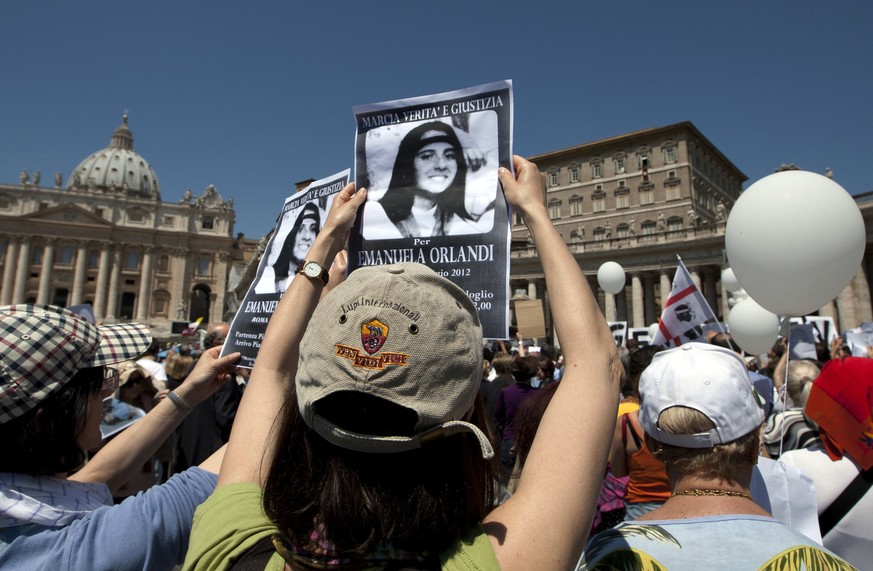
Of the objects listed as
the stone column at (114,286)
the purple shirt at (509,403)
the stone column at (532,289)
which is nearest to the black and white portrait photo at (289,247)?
the purple shirt at (509,403)

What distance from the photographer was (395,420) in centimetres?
104

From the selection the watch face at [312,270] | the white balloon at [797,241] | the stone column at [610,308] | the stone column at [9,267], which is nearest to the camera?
the watch face at [312,270]

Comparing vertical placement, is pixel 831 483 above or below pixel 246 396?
below

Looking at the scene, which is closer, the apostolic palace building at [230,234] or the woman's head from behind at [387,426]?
the woman's head from behind at [387,426]

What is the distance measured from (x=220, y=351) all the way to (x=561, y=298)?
2.11m

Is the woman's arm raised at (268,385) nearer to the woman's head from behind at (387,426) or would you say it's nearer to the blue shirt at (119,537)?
the woman's head from behind at (387,426)

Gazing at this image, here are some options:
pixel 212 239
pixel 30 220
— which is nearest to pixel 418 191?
pixel 212 239

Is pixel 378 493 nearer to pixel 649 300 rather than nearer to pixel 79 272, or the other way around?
pixel 649 300

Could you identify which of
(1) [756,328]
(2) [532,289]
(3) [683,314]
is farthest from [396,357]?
(2) [532,289]

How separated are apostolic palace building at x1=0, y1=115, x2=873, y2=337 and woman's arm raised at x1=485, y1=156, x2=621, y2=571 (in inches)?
1196

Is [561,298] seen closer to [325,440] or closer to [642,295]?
[325,440]

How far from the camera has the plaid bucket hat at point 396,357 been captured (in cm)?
102

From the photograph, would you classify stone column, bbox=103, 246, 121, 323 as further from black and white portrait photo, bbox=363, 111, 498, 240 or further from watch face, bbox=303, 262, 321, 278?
watch face, bbox=303, 262, 321, 278

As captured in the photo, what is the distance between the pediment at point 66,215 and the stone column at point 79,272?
165 inches
